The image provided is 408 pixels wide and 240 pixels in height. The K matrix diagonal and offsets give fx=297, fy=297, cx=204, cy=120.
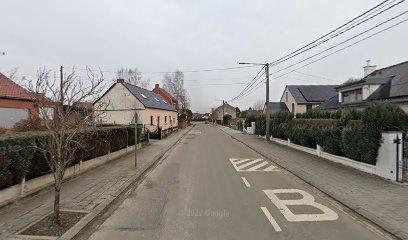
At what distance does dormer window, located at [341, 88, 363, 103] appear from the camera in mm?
25266

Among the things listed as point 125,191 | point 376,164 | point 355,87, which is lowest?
point 125,191

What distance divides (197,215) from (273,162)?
8.78 metres

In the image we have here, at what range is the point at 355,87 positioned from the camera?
84.3 feet

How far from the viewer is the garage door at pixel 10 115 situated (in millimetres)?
20797

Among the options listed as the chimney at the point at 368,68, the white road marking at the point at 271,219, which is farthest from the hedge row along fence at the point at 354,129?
the chimney at the point at 368,68

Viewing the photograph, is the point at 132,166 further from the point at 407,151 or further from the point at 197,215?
the point at 407,151

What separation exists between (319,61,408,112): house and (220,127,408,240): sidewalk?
431 inches

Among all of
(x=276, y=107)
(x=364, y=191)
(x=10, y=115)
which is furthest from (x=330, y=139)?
(x=276, y=107)

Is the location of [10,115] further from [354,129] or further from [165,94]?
[165,94]

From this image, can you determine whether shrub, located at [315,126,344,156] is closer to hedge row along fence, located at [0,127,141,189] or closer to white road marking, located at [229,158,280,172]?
white road marking, located at [229,158,280,172]

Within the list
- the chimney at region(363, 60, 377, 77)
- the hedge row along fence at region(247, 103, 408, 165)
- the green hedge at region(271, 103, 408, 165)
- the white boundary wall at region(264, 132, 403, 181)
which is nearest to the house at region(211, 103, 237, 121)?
the chimney at region(363, 60, 377, 77)

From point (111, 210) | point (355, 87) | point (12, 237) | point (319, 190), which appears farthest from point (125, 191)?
point (355, 87)

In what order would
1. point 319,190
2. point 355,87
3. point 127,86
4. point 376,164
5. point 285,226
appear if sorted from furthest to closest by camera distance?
point 127,86 → point 355,87 → point 376,164 → point 319,190 → point 285,226

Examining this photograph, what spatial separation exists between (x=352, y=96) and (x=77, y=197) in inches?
1013
